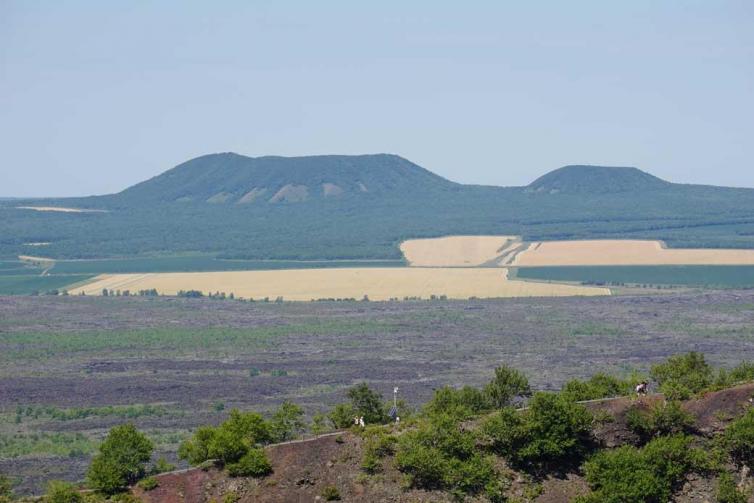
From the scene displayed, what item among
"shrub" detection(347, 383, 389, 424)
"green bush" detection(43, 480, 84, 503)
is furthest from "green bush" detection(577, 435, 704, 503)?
"green bush" detection(43, 480, 84, 503)

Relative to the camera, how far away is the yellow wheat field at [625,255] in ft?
553

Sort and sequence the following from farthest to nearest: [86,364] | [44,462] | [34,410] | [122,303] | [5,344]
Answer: [122,303] → [5,344] → [86,364] → [34,410] → [44,462]

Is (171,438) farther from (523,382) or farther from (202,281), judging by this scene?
(202,281)

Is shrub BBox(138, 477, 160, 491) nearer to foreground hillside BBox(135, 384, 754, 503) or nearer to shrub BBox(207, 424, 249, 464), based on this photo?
foreground hillside BBox(135, 384, 754, 503)

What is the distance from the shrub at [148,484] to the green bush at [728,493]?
714 inches

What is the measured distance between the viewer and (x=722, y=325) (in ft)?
353

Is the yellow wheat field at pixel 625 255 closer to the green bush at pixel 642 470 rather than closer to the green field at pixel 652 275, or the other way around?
the green field at pixel 652 275

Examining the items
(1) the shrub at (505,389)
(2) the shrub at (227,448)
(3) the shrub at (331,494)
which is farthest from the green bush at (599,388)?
(2) the shrub at (227,448)

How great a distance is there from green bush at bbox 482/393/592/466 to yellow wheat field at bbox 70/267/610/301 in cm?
9179

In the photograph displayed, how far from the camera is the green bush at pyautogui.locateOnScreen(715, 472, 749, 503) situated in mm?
37531

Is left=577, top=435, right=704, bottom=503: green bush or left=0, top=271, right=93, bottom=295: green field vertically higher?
left=0, top=271, right=93, bottom=295: green field

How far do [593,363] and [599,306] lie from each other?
3459 centimetres

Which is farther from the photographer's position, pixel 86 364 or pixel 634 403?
pixel 86 364

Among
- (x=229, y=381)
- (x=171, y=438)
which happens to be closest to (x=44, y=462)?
(x=171, y=438)
